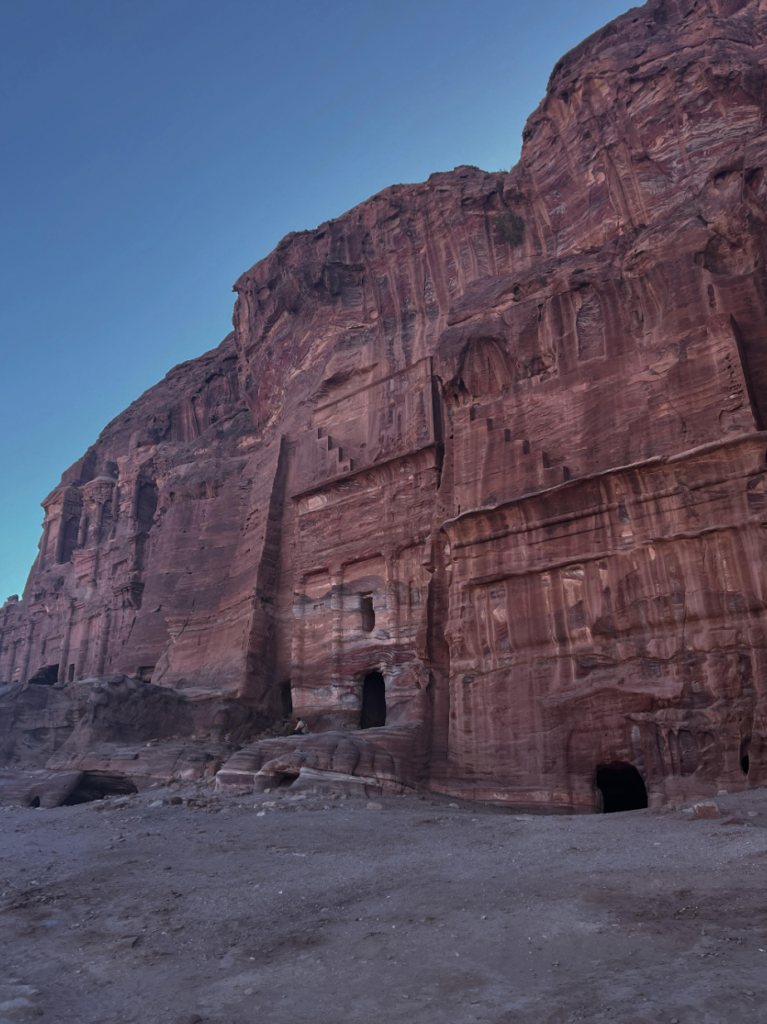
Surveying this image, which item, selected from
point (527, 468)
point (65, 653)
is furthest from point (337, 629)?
point (65, 653)

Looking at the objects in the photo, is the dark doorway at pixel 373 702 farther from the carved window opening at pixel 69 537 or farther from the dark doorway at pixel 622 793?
the carved window opening at pixel 69 537

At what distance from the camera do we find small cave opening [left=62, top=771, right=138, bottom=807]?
2331cm

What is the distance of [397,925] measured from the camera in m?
6.95

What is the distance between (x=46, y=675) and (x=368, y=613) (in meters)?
28.1

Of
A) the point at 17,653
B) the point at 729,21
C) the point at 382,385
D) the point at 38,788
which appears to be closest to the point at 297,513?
the point at 382,385

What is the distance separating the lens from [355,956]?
620 centimetres

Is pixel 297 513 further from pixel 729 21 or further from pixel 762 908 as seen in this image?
pixel 762 908

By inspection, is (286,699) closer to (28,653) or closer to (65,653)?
(65,653)

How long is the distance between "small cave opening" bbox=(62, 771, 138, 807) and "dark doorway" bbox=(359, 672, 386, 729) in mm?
7433

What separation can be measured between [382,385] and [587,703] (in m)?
15.6

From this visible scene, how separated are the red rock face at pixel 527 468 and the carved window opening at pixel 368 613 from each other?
0.76ft

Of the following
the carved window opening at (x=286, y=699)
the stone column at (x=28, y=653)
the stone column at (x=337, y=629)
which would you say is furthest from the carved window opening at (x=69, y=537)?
the stone column at (x=337, y=629)

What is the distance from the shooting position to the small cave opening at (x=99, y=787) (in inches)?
918

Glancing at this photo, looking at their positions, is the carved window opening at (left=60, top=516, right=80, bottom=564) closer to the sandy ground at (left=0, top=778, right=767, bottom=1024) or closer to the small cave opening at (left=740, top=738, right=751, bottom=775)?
the sandy ground at (left=0, top=778, right=767, bottom=1024)
